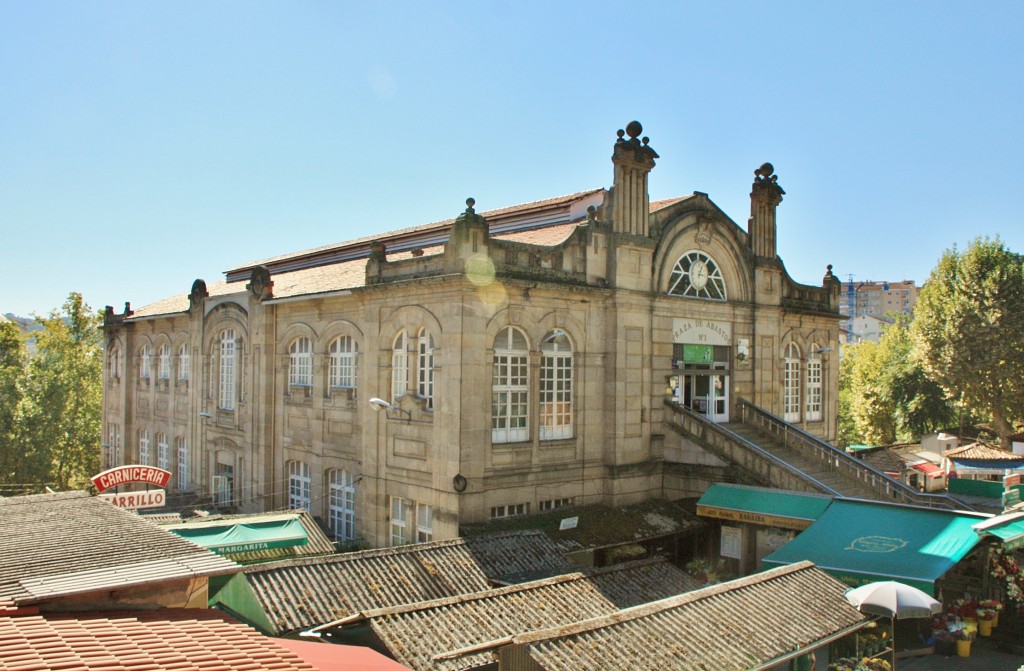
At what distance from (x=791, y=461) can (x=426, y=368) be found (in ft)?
37.1

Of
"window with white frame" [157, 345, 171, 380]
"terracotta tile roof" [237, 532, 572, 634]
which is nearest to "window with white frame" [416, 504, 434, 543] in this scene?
"terracotta tile roof" [237, 532, 572, 634]

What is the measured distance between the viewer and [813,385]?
3088 cm

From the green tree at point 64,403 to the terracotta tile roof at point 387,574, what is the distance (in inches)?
1494

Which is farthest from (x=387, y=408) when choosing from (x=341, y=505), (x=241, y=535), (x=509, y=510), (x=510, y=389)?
(x=241, y=535)

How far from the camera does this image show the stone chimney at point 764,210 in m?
27.7

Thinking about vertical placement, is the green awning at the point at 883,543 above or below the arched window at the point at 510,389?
below

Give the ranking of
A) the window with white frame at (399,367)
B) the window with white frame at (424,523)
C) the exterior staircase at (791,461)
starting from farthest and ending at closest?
1. the window with white frame at (399,367)
2. the exterior staircase at (791,461)
3. the window with white frame at (424,523)

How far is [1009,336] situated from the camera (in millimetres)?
41656

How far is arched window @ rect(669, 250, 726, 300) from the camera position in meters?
24.9

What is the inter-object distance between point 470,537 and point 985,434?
5073 cm

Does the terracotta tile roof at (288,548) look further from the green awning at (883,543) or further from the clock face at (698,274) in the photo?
the clock face at (698,274)

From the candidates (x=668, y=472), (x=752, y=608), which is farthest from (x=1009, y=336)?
(x=752, y=608)

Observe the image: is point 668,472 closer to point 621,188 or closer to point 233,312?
point 621,188

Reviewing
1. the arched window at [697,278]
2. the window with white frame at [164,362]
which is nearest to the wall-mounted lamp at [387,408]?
the arched window at [697,278]
